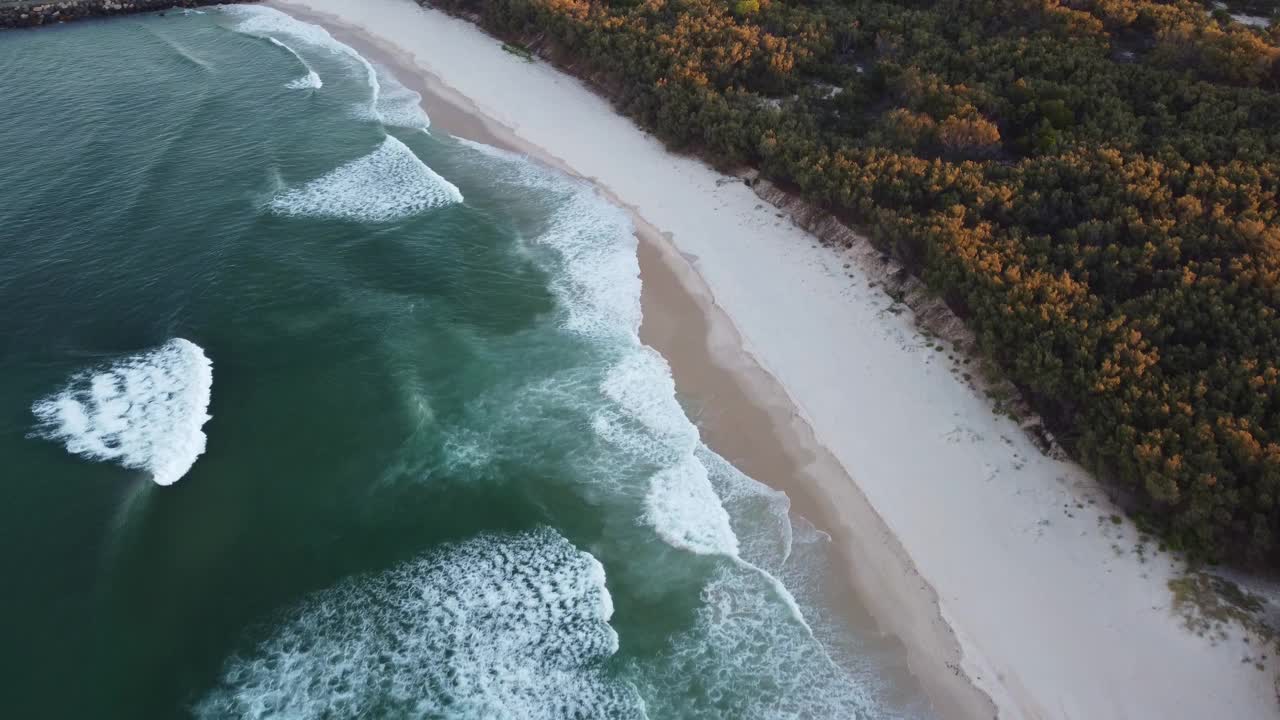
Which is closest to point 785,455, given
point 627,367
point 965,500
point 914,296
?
point 965,500

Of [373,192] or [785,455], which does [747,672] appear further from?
[373,192]

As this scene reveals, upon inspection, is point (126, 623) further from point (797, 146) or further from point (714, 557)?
point (797, 146)

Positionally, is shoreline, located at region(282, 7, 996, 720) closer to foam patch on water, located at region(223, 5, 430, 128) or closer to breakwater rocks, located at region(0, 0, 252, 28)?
foam patch on water, located at region(223, 5, 430, 128)

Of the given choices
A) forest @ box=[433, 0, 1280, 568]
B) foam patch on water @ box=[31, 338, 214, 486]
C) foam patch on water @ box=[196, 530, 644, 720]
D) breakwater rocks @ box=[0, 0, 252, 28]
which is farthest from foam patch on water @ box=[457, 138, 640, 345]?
breakwater rocks @ box=[0, 0, 252, 28]

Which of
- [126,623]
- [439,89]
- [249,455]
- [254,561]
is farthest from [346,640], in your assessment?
[439,89]

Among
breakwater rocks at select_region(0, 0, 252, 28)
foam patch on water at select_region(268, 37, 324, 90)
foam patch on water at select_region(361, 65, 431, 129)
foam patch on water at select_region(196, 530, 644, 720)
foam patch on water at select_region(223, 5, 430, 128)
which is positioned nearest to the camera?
foam patch on water at select_region(196, 530, 644, 720)

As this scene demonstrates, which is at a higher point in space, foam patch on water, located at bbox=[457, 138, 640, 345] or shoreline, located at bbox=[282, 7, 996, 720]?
foam patch on water, located at bbox=[457, 138, 640, 345]

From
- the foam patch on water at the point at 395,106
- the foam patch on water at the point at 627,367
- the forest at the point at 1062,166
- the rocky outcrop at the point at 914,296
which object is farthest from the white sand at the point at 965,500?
the foam patch on water at the point at 395,106
